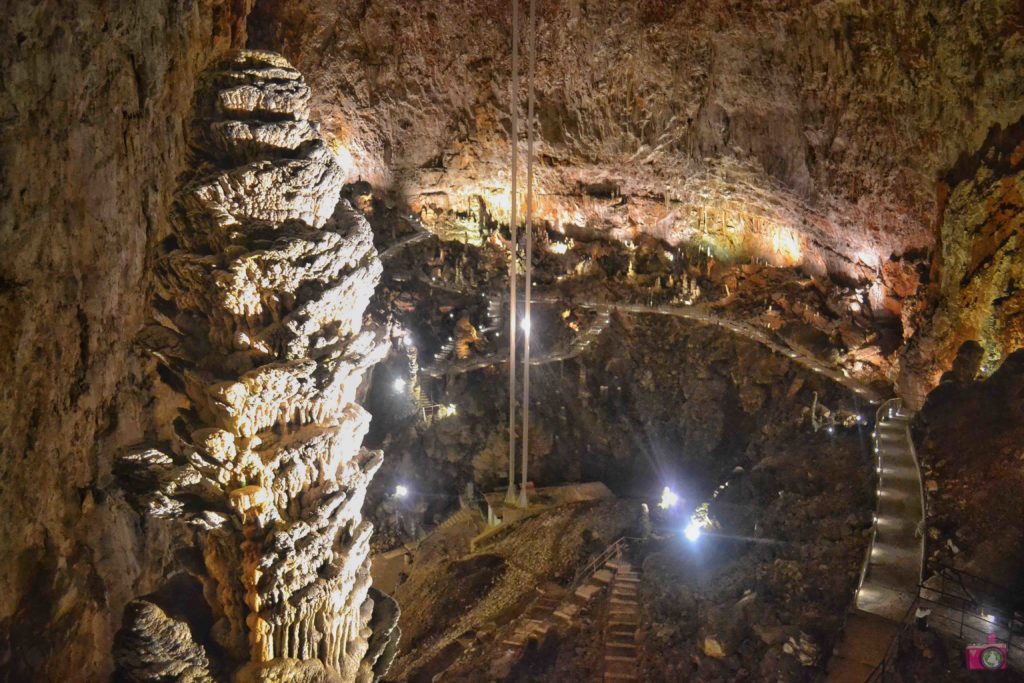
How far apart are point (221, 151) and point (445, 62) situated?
16401 mm

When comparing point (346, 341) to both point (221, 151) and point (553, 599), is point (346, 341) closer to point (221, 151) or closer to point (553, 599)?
point (221, 151)

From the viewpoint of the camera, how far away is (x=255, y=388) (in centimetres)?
557

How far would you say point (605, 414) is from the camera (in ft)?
68.4

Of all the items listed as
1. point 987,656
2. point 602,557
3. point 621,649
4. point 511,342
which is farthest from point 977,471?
point 511,342

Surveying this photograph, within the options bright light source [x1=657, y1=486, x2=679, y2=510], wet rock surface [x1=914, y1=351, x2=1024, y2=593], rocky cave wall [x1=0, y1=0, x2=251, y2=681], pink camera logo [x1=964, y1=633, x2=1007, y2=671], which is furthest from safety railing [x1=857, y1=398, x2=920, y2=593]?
rocky cave wall [x1=0, y1=0, x2=251, y2=681]

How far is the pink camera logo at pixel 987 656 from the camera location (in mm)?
7461

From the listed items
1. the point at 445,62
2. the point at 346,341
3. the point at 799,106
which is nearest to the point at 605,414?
the point at 799,106

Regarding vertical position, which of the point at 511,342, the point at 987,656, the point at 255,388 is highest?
the point at 511,342

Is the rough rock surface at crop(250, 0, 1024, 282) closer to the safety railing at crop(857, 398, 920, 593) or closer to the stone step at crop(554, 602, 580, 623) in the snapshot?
the safety railing at crop(857, 398, 920, 593)

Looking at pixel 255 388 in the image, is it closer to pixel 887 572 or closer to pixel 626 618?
pixel 626 618

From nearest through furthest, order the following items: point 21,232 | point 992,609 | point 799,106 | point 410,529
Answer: point 21,232
point 992,609
point 799,106
point 410,529

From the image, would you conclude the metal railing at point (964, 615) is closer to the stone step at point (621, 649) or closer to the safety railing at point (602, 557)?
the stone step at point (621, 649)

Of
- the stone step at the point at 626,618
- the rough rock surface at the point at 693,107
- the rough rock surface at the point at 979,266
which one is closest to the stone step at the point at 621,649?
the stone step at the point at 626,618

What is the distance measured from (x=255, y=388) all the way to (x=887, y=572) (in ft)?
29.2
